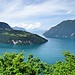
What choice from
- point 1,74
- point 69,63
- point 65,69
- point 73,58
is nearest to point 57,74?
point 65,69

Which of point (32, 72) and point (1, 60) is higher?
point (1, 60)

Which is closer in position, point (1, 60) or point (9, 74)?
point (9, 74)

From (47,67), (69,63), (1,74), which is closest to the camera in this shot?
(1,74)

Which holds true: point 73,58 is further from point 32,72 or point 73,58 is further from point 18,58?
point 18,58

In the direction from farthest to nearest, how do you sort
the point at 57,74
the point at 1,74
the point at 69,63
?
the point at 69,63 → the point at 57,74 → the point at 1,74

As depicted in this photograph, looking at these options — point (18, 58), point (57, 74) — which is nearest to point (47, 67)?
point (57, 74)

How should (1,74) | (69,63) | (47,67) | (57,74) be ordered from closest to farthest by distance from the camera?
(1,74) < (57,74) < (69,63) < (47,67)

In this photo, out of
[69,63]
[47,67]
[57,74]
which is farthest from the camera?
[47,67]

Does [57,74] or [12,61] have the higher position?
[12,61]

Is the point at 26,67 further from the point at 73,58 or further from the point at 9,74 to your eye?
the point at 73,58
